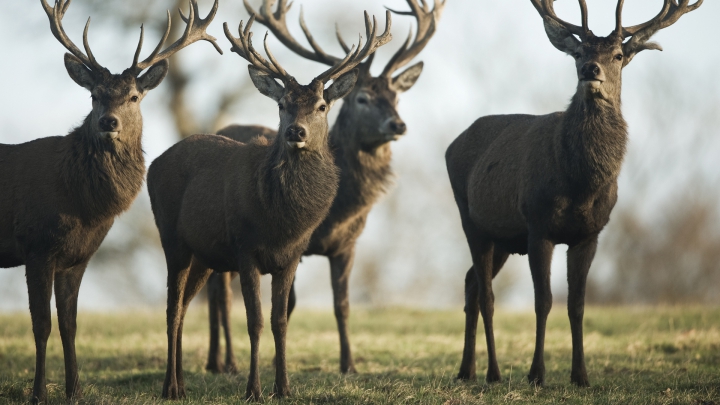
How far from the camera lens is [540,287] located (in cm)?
745

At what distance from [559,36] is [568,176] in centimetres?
139

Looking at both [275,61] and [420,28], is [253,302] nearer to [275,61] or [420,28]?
[275,61]

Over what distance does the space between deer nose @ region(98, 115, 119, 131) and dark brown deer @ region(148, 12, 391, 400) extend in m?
0.85

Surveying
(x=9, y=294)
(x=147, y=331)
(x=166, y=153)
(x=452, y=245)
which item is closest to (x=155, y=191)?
(x=166, y=153)

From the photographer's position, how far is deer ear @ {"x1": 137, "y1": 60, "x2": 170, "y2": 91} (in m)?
7.87

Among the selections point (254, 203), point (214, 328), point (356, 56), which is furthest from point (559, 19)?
point (214, 328)

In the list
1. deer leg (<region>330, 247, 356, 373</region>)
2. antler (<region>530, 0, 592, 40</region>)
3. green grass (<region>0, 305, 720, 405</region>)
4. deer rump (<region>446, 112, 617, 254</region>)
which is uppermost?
antler (<region>530, 0, 592, 40</region>)

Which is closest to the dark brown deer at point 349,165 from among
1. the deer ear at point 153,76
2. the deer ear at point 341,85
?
the deer ear at point 341,85

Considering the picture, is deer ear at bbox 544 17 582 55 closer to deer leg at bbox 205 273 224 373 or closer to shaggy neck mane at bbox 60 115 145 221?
shaggy neck mane at bbox 60 115 145 221

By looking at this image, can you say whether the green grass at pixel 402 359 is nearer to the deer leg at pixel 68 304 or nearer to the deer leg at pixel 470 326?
the deer leg at pixel 470 326

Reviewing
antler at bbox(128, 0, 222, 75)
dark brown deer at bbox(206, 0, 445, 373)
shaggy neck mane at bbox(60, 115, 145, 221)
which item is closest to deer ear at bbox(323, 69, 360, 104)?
antler at bbox(128, 0, 222, 75)

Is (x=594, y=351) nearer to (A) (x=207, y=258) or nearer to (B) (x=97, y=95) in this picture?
(A) (x=207, y=258)

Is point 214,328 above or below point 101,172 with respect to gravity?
below

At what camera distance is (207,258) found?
7.58 metres
